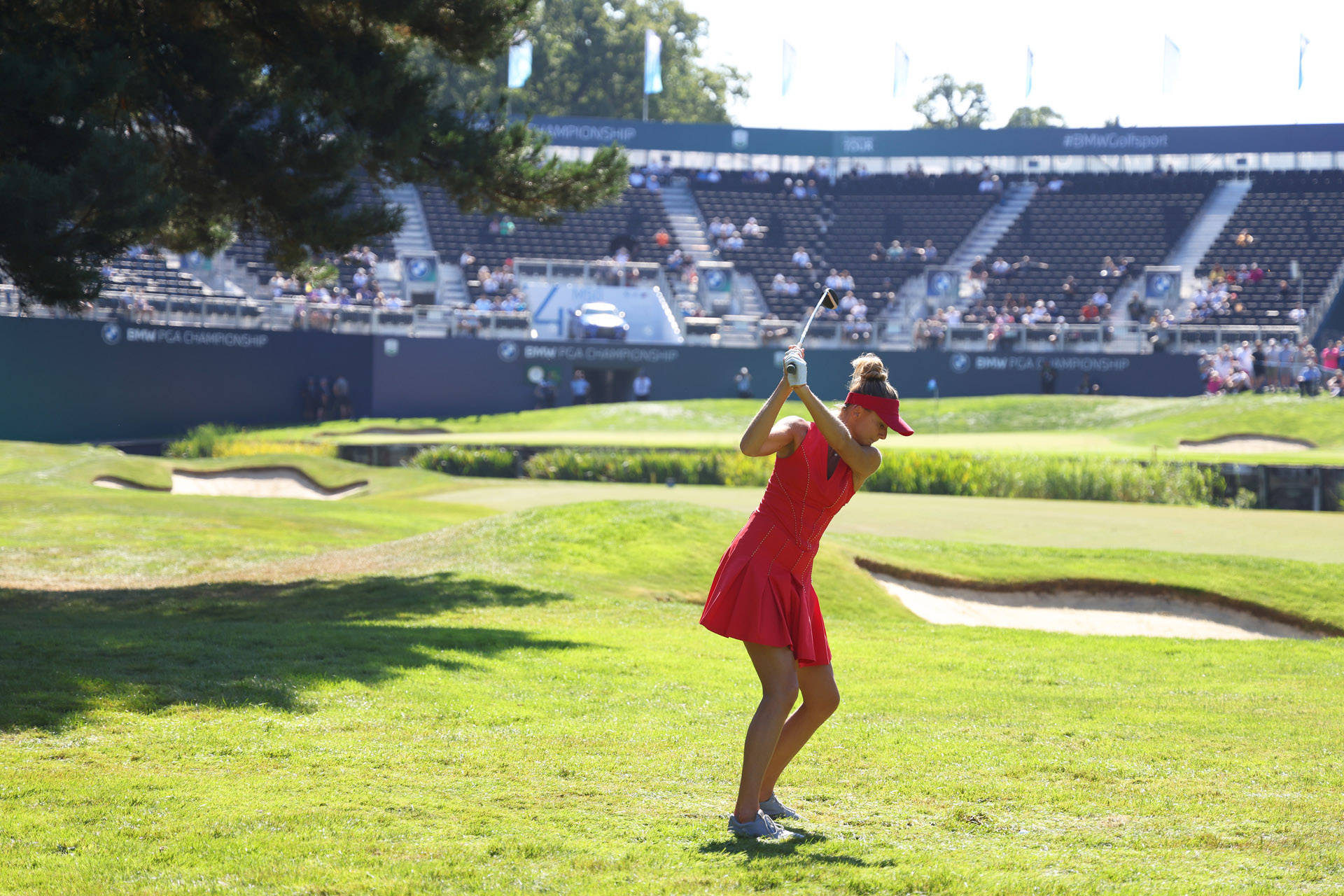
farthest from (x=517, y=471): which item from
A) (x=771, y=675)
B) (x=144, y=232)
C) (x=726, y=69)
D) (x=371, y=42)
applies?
(x=726, y=69)

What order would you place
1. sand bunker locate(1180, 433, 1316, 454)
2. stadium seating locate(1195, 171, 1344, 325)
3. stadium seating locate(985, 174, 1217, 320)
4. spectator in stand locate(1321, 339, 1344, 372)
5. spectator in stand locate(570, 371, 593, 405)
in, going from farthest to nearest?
1. stadium seating locate(985, 174, 1217, 320)
2. stadium seating locate(1195, 171, 1344, 325)
3. spectator in stand locate(570, 371, 593, 405)
4. spectator in stand locate(1321, 339, 1344, 372)
5. sand bunker locate(1180, 433, 1316, 454)

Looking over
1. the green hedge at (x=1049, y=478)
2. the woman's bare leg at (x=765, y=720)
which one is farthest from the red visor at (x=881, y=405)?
the green hedge at (x=1049, y=478)

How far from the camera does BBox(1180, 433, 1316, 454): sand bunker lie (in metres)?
32.7

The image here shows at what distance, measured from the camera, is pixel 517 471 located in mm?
31000

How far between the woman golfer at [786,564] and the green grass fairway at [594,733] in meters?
0.48

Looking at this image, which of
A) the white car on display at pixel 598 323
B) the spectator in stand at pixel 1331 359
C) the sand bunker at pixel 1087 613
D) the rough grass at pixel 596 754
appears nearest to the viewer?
the rough grass at pixel 596 754

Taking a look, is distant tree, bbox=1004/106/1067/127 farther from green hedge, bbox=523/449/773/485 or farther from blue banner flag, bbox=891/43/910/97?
green hedge, bbox=523/449/773/485

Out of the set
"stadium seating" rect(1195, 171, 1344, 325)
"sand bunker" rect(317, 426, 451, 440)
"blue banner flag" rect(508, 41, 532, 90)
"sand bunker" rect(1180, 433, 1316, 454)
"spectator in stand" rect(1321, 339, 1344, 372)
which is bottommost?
"sand bunker" rect(317, 426, 451, 440)

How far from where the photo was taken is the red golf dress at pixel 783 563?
5672mm

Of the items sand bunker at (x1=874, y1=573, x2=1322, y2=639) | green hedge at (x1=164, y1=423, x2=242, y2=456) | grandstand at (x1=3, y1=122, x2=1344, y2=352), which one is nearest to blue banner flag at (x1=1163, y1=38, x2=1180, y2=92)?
grandstand at (x1=3, y1=122, x2=1344, y2=352)

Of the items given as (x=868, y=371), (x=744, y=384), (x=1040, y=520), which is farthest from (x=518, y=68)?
(x=868, y=371)

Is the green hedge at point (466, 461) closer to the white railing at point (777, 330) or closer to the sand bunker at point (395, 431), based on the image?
the sand bunker at point (395, 431)

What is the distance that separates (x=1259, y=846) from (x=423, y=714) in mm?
4862

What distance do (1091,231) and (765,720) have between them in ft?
163
